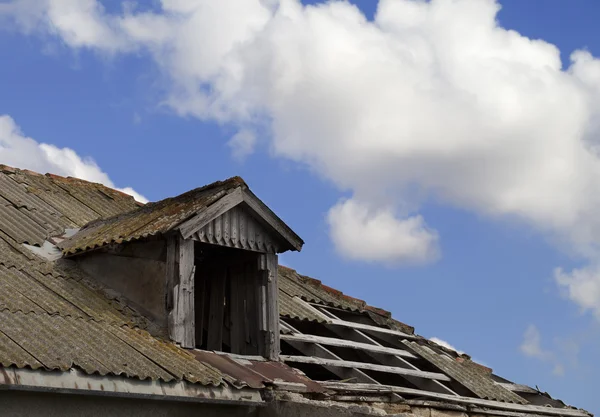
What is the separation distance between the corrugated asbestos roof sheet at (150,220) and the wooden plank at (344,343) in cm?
210

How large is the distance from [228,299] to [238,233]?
1.18 meters

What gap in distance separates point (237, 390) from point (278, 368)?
4.43 feet

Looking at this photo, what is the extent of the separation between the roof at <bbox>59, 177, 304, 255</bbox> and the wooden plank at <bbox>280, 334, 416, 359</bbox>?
1166 millimetres

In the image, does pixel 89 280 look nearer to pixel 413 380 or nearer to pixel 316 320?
pixel 316 320

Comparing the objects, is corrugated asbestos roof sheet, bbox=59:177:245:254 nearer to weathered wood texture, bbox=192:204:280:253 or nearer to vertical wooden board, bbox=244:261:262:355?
weathered wood texture, bbox=192:204:280:253

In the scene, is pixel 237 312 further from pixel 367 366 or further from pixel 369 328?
pixel 369 328

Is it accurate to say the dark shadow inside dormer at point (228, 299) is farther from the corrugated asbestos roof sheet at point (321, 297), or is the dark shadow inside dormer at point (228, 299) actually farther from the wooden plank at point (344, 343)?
the corrugated asbestos roof sheet at point (321, 297)

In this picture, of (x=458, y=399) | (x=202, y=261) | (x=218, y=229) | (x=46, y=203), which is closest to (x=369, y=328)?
(x=458, y=399)

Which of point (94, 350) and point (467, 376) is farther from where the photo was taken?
point (467, 376)

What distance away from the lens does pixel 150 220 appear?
978cm

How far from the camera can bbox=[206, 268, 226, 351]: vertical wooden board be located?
34.9 feet

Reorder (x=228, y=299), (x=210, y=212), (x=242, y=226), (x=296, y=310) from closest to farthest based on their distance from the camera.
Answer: (x=210, y=212), (x=242, y=226), (x=228, y=299), (x=296, y=310)

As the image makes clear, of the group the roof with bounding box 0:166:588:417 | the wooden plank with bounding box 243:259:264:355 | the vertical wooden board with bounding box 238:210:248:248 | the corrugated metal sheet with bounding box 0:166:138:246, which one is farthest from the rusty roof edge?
the corrugated metal sheet with bounding box 0:166:138:246

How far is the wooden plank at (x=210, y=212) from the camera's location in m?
9.23
